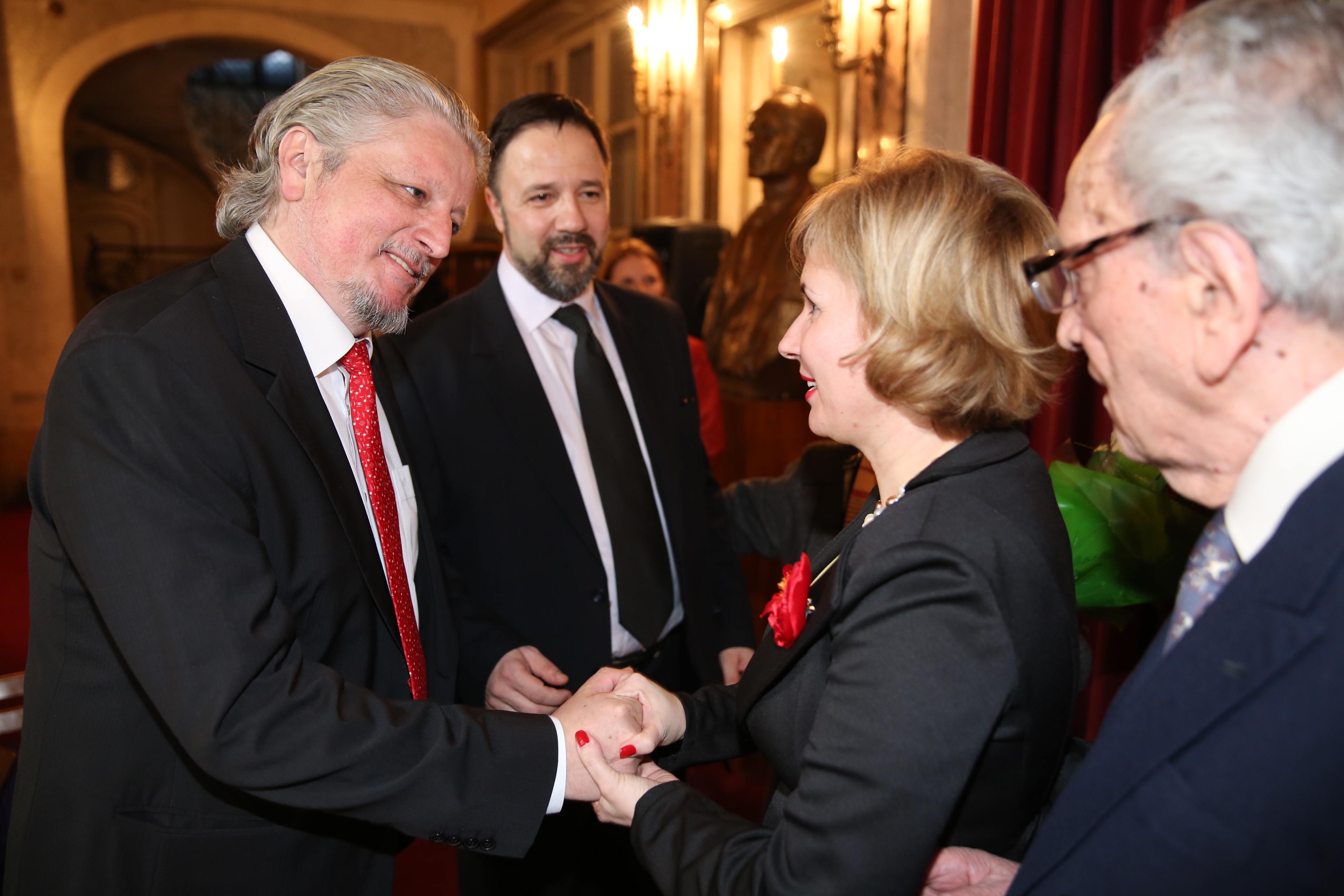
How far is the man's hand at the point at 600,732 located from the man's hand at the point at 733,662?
2.58 feet

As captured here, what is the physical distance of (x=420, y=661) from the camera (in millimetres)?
1505

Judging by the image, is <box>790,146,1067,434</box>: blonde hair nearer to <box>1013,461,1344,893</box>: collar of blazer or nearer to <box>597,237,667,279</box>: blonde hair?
<box>1013,461,1344,893</box>: collar of blazer

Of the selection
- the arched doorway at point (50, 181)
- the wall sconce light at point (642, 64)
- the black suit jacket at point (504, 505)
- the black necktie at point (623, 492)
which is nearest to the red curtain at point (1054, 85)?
the black necktie at point (623, 492)

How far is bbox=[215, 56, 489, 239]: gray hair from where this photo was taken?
1.46 meters

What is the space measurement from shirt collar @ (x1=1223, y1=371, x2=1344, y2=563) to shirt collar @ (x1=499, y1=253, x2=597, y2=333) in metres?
1.63

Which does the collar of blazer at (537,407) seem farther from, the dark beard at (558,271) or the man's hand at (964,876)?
the man's hand at (964,876)

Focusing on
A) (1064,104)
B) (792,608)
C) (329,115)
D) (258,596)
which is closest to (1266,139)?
(792,608)

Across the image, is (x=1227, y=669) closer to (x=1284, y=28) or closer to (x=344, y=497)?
(x=1284, y=28)

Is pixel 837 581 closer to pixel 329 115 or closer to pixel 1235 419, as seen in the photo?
pixel 1235 419

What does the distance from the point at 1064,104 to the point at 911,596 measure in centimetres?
233

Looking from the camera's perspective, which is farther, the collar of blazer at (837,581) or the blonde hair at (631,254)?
the blonde hair at (631,254)

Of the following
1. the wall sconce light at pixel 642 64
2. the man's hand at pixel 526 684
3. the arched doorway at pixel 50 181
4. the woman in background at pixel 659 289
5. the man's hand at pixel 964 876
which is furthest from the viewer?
the arched doorway at pixel 50 181

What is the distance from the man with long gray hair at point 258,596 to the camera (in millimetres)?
1121

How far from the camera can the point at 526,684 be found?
5.73ft
